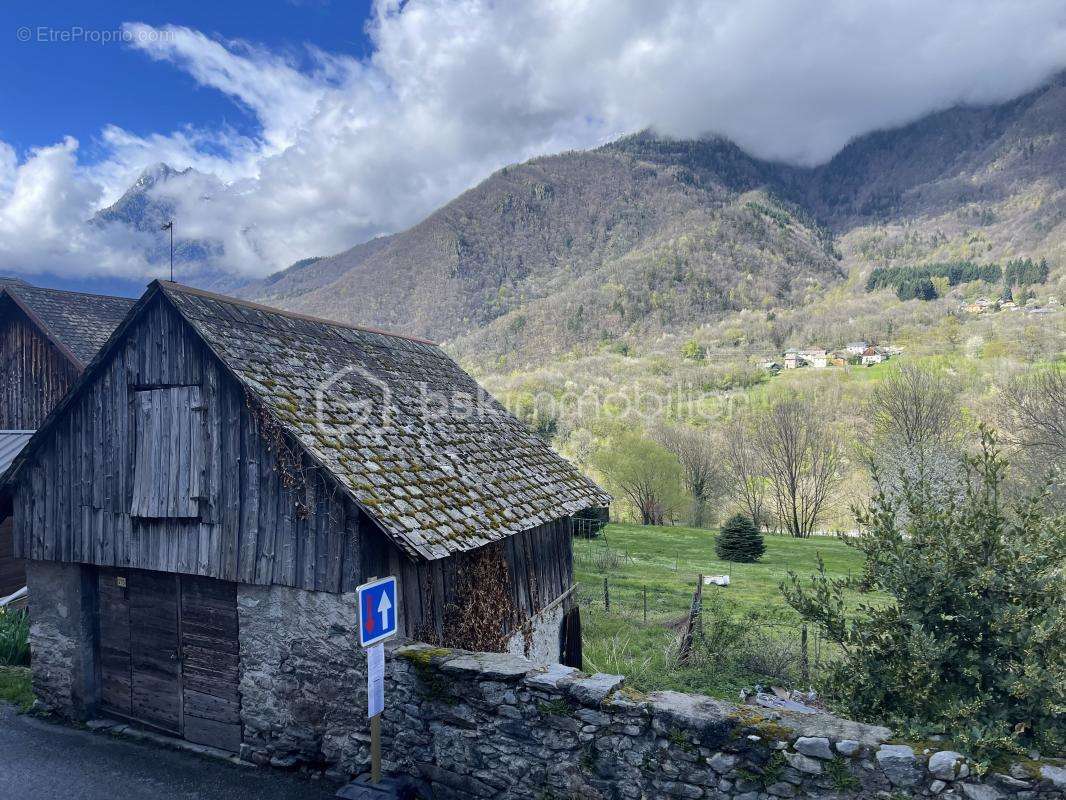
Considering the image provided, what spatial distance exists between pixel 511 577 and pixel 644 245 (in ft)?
501

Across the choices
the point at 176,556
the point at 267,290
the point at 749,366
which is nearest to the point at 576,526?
the point at 176,556

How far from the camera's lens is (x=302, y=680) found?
7.13 meters

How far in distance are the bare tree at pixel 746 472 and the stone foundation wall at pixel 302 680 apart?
141 ft

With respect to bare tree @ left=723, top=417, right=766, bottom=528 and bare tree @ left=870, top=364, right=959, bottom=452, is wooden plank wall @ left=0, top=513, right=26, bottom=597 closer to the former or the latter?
bare tree @ left=723, top=417, right=766, bottom=528

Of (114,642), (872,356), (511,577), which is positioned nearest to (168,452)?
(114,642)

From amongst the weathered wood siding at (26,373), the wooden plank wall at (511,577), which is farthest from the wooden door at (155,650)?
the weathered wood siding at (26,373)

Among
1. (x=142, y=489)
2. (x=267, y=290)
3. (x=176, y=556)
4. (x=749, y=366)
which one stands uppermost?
(x=267, y=290)

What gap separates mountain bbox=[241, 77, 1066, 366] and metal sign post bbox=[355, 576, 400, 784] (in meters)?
97.9

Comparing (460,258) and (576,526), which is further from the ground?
(460,258)

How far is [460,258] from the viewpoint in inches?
5920

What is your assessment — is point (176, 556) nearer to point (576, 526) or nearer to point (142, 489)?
point (142, 489)

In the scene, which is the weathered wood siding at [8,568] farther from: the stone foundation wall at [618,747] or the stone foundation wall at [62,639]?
the stone foundation wall at [618,747]

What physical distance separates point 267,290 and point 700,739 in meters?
181

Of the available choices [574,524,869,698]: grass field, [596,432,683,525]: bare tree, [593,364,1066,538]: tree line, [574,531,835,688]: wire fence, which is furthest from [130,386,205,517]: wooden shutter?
[596,432,683,525]: bare tree
